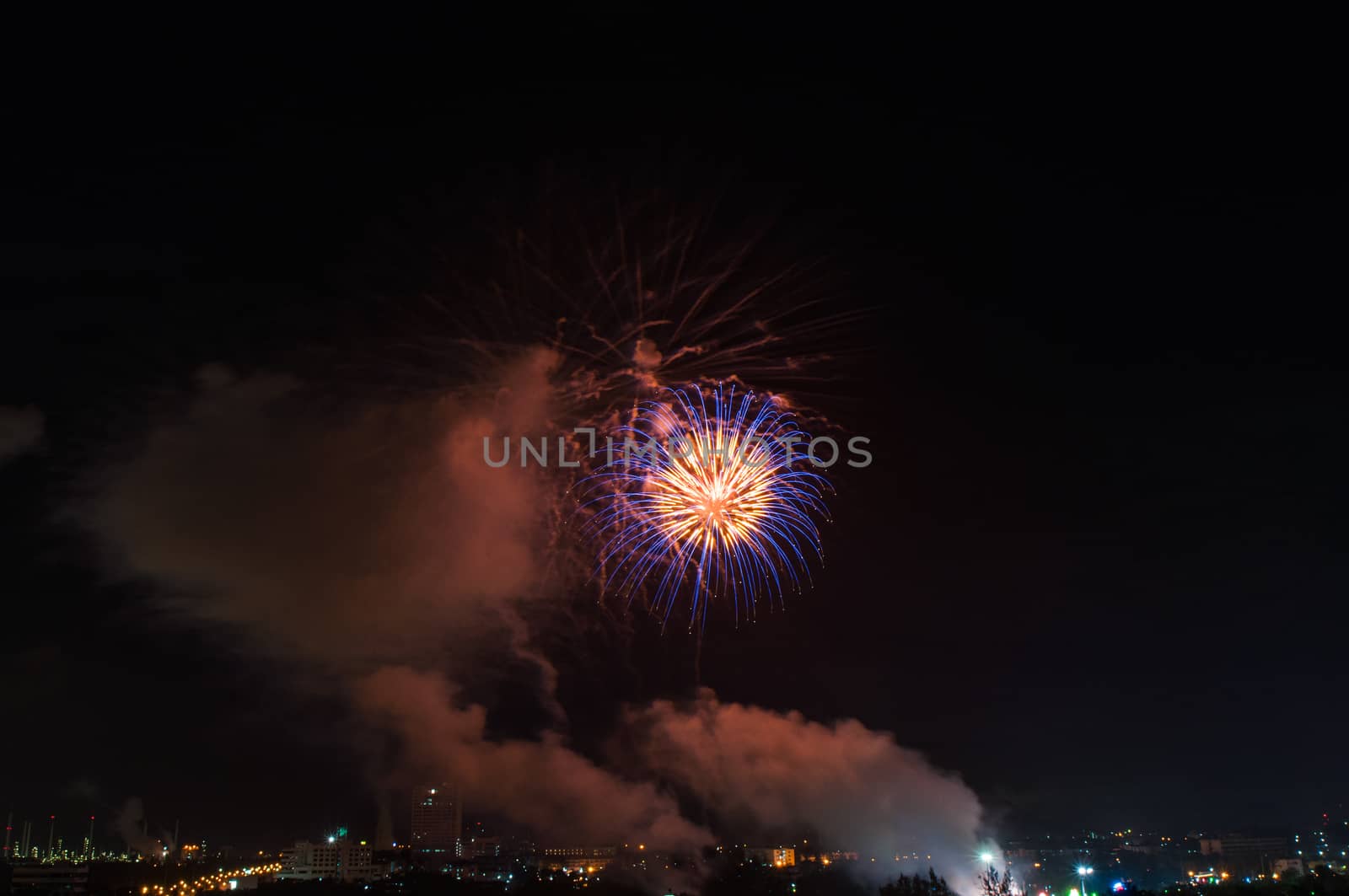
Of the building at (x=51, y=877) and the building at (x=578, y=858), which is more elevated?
the building at (x=51, y=877)

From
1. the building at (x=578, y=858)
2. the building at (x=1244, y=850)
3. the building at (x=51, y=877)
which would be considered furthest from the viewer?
the building at (x=578, y=858)

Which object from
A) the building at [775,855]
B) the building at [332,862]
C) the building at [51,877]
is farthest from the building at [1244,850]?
the building at [51,877]

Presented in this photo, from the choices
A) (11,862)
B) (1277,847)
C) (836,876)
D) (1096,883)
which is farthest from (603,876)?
(1277,847)

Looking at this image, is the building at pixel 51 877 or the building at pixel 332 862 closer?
the building at pixel 51 877

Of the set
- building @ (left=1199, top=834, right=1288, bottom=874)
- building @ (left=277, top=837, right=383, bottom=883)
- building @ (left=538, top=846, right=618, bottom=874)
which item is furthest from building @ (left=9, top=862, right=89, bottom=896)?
building @ (left=1199, top=834, right=1288, bottom=874)

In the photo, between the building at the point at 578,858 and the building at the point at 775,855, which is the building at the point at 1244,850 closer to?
the building at the point at 775,855

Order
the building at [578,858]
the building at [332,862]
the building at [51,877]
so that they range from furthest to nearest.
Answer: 1. the building at [578,858]
2. the building at [332,862]
3. the building at [51,877]

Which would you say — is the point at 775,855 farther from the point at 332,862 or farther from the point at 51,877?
the point at 51,877

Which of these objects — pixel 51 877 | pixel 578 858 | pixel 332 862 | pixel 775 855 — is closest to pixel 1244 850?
pixel 775 855
